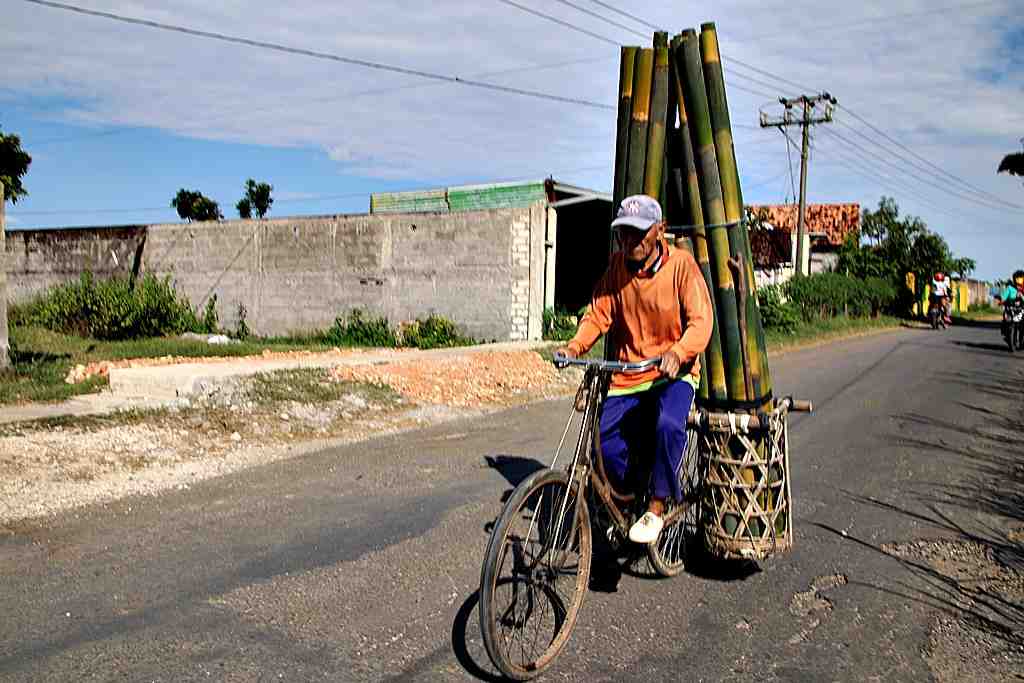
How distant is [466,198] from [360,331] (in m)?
4.71

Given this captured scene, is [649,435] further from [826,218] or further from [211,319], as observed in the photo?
[826,218]

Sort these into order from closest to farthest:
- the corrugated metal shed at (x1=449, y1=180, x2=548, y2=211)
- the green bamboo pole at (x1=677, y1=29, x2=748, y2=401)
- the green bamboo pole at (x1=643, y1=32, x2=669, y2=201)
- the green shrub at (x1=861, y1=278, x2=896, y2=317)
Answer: the green bamboo pole at (x1=677, y1=29, x2=748, y2=401)
the green bamboo pole at (x1=643, y1=32, x2=669, y2=201)
the corrugated metal shed at (x1=449, y1=180, x2=548, y2=211)
the green shrub at (x1=861, y1=278, x2=896, y2=317)

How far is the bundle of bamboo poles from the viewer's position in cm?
462

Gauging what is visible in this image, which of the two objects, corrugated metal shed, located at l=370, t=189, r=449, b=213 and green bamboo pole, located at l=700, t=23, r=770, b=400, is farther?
corrugated metal shed, located at l=370, t=189, r=449, b=213

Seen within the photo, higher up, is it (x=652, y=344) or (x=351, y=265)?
(x=351, y=265)

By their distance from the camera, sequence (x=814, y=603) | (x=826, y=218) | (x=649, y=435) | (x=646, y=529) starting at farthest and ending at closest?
(x=826, y=218) < (x=814, y=603) < (x=649, y=435) < (x=646, y=529)

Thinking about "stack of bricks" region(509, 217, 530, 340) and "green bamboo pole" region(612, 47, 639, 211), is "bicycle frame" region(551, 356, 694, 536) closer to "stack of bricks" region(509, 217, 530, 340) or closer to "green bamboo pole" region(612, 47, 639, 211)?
"green bamboo pole" region(612, 47, 639, 211)

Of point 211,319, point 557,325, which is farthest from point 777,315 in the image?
point 211,319

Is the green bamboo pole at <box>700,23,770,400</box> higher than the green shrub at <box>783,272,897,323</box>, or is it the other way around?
the green bamboo pole at <box>700,23,770,400</box>

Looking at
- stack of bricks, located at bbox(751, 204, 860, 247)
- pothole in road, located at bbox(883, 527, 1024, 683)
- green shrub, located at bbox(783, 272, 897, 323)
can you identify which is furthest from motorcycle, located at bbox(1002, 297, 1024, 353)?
stack of bricks, located at bbox(751, 204, 860, 247)

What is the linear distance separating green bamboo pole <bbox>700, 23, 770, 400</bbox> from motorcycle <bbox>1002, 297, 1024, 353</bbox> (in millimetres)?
17086

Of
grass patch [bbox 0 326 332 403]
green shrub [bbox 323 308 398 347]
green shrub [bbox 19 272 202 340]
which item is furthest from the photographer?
green shrub [bbox 19 272 202 340]

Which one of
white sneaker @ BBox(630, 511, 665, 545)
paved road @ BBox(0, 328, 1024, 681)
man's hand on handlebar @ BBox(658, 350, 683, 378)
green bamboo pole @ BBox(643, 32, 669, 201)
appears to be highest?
green bamboo pole @ BBox(643, 32, 669, 201)

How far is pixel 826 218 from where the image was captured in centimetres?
4966
